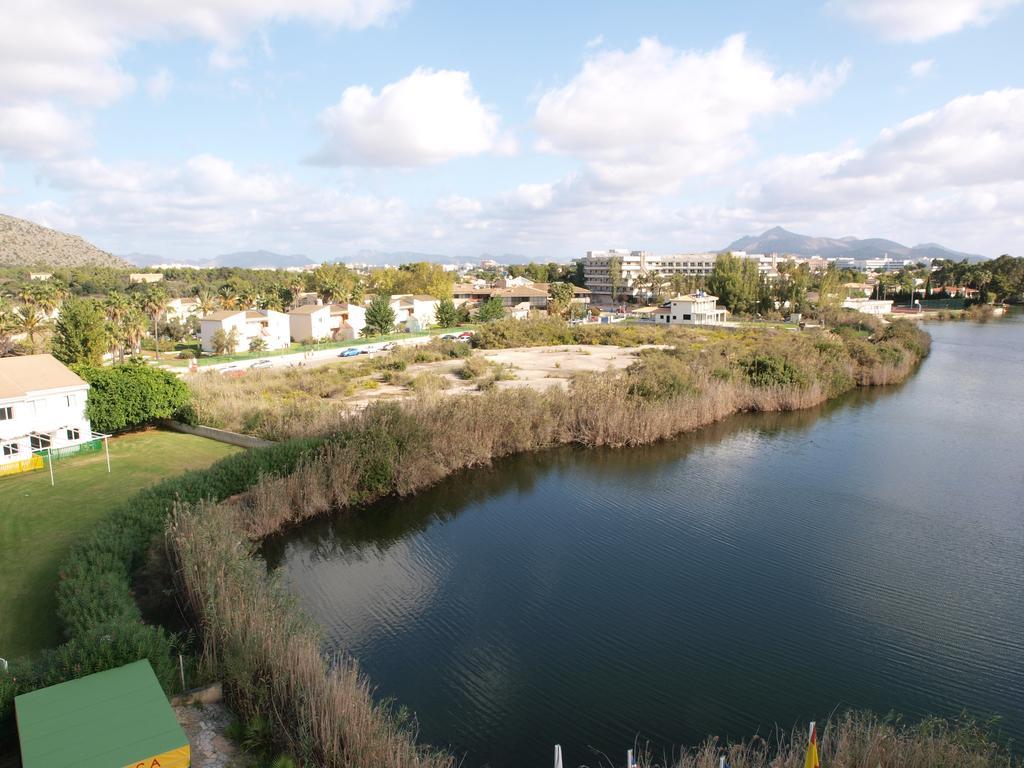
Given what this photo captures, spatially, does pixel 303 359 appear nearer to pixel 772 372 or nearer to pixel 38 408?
pixel 38 408

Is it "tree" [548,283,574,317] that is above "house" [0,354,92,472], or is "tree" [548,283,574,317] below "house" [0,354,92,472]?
above

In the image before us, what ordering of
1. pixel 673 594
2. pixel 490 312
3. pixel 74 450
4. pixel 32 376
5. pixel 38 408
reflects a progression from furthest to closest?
pixel 490 312, pixel 74 450, pixel 32 376, pixel 38 408, pixel 673 594

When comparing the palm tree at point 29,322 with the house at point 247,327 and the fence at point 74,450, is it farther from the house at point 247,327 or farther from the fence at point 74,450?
the fence at point 74,450

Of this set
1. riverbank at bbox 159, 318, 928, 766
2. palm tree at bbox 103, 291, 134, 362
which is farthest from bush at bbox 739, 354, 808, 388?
palm tree at bbox 103, 291, 134, 362

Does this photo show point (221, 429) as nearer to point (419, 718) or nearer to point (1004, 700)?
point (419, 718)

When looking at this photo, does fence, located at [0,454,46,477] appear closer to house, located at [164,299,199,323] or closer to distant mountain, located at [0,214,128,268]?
house, located at [164,299,199,323]

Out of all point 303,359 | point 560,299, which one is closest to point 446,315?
point 560,299
